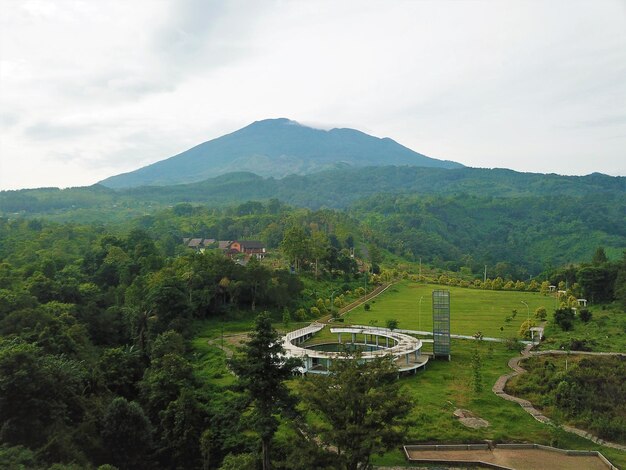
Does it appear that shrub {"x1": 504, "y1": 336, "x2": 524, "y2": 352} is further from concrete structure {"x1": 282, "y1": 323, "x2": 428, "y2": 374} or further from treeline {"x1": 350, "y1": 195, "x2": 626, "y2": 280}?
treeline {"x1": 350, "y1": 195, "x2": 626, "y2": 280}

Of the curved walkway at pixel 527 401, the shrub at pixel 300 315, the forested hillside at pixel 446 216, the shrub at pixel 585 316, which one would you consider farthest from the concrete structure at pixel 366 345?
the forested hillside at pixel 446 216

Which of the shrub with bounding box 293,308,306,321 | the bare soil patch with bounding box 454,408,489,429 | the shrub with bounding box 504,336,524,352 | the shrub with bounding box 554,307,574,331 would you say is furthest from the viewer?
the shrub with bounding box 293,308,306,321

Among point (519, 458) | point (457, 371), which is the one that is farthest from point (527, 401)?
point (519, 458)

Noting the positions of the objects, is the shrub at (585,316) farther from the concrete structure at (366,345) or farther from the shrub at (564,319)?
the concrete structure at (366,345)

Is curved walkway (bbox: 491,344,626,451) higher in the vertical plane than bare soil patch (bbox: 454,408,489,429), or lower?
lower

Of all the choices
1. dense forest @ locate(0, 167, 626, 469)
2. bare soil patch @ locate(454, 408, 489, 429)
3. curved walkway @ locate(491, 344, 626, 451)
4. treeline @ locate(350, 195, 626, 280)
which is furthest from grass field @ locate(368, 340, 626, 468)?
treeline @ locate(350, 195, 626, 280)

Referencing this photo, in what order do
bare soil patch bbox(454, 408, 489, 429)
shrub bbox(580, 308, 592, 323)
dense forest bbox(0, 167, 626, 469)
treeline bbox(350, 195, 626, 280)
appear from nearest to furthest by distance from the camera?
dense forest bbox(0, 167, 626, 469)
bare soil patch bbox(454, 408, 489, 429)
shrub bbox(580, 308, 592, 323)
treeline bbox(350, 195, 626, 280)

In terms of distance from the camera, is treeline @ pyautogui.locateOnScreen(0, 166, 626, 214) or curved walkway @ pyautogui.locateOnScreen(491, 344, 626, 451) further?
treeline @ pyautogui.locateOnScreen(0, 166, 626, 214)
